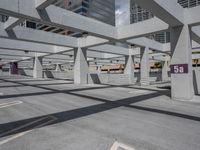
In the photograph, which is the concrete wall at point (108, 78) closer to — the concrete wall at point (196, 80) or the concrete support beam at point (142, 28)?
the concrete support beam at point (142, 28)

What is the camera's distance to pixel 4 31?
12852 mm

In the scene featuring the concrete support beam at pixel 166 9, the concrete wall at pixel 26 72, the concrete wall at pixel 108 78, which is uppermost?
the concrete support beam at pixel 166 9

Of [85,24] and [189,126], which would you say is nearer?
[189,126]

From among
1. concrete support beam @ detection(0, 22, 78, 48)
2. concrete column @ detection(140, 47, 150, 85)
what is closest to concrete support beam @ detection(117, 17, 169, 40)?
concrete column @ detection(140, 47, 150, 85)

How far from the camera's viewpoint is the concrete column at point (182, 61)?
9445 mm

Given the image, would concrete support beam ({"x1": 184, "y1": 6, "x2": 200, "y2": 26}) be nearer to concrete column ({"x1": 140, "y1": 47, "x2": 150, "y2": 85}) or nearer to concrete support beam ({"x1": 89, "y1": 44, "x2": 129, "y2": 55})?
concrete column ({"x1": 140, "y1": 47, "x2": 150, "y2": 85})

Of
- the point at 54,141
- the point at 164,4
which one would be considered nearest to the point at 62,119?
the point at 54,141

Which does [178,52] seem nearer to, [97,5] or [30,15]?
[30,15]

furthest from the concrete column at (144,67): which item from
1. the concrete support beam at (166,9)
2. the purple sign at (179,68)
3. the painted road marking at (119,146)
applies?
the painted road marking at (119,146)

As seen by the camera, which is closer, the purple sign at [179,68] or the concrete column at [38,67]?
the purple sign at [179,68]

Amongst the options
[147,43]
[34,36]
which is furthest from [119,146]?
[147,43]

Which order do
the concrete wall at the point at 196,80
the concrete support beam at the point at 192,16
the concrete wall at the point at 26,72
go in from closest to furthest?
1. the concrete support beam at the point at 192,16
2. the concrete wall at the point at 196,80
3. the concrete wall at the point at 26,72

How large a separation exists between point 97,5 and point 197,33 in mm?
92985

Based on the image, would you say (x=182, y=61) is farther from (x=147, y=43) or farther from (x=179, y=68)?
(x=147, y=43)
